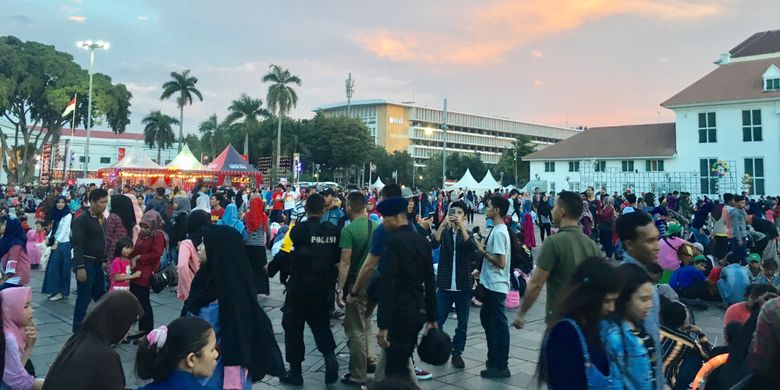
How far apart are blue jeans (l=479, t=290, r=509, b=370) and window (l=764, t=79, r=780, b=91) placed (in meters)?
37.9

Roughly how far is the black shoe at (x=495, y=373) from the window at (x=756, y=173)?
36.4 metres

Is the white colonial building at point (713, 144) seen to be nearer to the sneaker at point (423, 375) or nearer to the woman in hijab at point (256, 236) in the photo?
the woman in hijab at point (256, 236)

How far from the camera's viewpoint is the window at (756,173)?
110ft

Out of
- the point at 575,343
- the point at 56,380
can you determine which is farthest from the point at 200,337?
the point at 575,343

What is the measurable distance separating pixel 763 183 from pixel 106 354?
132 feet

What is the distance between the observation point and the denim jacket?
6.67 feet

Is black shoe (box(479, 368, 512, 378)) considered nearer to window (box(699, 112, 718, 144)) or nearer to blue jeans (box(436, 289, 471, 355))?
blue jeans (box(436, 289, 471, 355))

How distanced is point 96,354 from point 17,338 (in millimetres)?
971

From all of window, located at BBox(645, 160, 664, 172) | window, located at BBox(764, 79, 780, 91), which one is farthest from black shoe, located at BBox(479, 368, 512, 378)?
window, located at BBox(645, 160, 664, 172)

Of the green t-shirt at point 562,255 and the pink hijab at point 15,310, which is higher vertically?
the green t-shirt at point 562,255

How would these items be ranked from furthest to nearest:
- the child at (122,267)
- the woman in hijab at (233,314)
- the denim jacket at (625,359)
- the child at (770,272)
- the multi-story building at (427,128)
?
the multi-story building at (427,128) < the child at (770,272) < the child at (122,267) < the woman in hijab at (233,314) < the denim jacket at (625,359)

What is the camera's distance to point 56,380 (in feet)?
7.42

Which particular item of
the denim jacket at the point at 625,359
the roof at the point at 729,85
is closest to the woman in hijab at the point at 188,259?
the denim jacket at the point at 625,359

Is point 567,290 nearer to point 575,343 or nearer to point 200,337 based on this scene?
point 575,343
